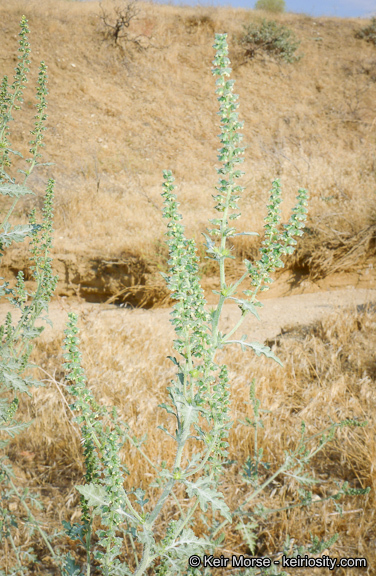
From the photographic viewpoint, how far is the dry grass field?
2.57 metres

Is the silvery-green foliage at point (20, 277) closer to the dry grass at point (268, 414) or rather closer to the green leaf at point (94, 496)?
the dry grass at point (268, 414)

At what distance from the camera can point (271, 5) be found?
18516 millimetres

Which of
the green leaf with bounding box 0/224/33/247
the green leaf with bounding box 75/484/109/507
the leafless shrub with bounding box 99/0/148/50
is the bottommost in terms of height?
the green leaf with bounding box 75/484/109/507

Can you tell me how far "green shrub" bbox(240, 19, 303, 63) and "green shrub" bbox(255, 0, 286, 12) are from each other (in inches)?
122

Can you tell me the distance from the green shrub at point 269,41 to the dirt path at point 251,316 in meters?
13.5

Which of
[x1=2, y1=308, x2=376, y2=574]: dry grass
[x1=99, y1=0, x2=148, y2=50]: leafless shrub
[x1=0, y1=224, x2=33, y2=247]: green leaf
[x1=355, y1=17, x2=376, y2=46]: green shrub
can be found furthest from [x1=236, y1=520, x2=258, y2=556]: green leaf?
[x1=355, y1=17, x2=376, y2=46]: green shrub

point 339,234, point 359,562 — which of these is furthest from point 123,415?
point 339,234

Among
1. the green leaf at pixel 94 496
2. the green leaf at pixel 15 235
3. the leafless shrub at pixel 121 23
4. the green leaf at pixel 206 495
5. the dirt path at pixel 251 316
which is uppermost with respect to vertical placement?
the leafless shrub at pixel 121 23

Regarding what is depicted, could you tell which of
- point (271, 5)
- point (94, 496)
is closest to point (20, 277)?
point (94, 496)

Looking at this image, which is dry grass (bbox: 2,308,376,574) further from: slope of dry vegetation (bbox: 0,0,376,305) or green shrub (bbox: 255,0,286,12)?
green shrub (bbox: 255,0,286,12)

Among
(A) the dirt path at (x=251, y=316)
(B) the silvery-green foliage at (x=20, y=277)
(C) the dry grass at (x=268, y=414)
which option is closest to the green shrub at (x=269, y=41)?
(A) the dirt path at (x=251, y=316)

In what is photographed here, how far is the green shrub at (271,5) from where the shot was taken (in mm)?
18453

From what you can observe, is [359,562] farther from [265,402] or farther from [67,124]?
[67,124]

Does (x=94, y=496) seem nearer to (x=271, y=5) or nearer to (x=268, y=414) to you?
(x=268, y=414)
